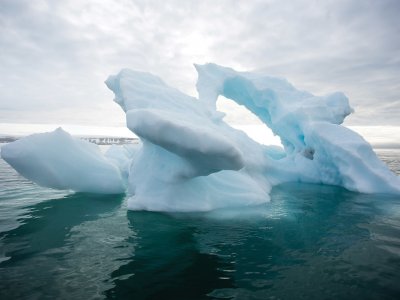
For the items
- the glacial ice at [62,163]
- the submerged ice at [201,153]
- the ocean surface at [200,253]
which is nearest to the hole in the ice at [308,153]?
the submerged ice at [201,153]

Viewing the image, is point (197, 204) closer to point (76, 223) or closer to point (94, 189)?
point (76, 223)

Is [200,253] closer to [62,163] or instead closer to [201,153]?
[201,153]

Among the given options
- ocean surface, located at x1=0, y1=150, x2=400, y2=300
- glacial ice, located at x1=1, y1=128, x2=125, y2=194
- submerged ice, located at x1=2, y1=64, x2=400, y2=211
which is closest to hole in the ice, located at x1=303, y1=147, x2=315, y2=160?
submerged ice, located at x1=2, y1=64, x2=400, y2=211

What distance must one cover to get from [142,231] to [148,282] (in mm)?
2496

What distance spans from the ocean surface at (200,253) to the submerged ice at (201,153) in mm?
1100

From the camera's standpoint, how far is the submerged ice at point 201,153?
23.0 feet

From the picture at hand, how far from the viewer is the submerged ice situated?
701 cm

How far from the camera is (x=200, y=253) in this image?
5.41m

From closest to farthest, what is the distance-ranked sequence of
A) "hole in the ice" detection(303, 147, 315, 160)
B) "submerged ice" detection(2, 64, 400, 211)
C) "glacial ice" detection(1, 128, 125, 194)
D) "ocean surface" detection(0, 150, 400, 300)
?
"ocean surface" detection(0, 150, 400, 300) → "submerged ice" detection(2, 64, 400, 211) → "glacial ice" detection(1, 128, 125, 194) → "hole in the ice" detection(303, 147, 315, 160)

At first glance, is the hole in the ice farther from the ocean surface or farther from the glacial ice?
the glacial ice

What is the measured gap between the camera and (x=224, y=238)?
6223 mm

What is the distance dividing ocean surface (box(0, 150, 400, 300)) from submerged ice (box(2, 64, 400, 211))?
110 centimetres

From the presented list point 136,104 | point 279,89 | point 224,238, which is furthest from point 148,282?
point 279,89

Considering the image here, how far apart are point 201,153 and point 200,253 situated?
87.1 inches
